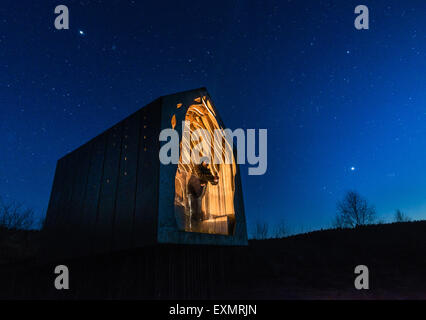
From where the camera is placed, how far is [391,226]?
20.9 metres

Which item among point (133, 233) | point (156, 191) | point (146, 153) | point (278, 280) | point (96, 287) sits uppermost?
point (146, 153)

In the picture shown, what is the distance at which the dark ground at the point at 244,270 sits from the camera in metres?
5.08

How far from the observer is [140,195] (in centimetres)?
421

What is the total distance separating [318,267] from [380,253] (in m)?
5.66

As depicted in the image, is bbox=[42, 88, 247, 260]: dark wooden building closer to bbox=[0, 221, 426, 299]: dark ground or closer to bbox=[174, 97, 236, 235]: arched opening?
bbox=[174, 97, 236, 235]: arched opening

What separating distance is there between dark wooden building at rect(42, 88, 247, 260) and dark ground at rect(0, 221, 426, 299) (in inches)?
25.0

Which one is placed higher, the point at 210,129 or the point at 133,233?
the point at 210,129

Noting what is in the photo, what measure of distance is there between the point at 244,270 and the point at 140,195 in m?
9.98

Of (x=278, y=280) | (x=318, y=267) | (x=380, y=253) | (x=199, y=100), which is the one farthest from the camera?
(x=380, y=253)

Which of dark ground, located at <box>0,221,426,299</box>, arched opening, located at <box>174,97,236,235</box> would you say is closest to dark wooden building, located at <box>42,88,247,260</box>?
arched opening, located at <box>174,97,236,235</box>

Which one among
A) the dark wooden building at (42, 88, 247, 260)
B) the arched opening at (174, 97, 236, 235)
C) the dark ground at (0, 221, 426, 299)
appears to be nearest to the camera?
the dark wooden building at (42, 88, 247, 260)

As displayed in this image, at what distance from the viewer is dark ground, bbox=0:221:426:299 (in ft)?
16.7
